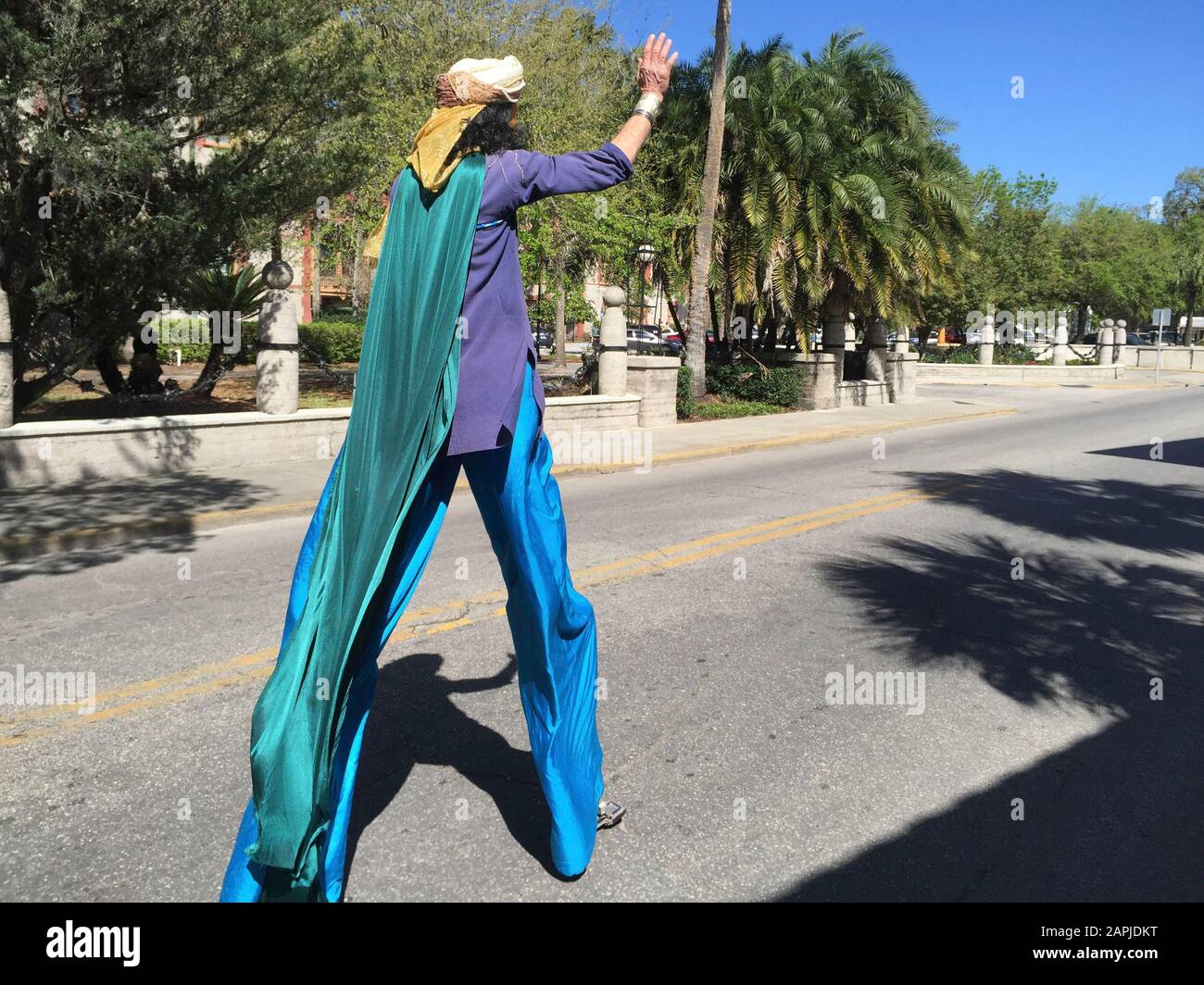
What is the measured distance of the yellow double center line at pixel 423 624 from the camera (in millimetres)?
4355

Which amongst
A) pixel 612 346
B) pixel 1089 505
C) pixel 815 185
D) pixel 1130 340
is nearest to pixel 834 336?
pixel 815 185

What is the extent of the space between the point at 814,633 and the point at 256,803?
148 inches

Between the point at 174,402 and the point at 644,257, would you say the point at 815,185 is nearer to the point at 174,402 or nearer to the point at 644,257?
the point at 644,257

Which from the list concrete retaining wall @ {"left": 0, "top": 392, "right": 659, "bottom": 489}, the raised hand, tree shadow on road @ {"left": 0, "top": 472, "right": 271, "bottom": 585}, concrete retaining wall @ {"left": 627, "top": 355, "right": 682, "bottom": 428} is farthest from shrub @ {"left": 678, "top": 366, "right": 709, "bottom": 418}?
the raised hand

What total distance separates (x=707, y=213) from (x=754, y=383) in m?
3.78

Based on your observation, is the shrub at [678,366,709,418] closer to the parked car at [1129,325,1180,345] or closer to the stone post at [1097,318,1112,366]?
the stone post at [1097,318,1112,366]

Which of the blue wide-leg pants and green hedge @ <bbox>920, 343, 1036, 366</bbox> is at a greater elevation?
green hedge @ <bbox>920, 343, 1036, 366</bbox>

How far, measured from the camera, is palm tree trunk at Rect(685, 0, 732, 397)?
58.1 feet

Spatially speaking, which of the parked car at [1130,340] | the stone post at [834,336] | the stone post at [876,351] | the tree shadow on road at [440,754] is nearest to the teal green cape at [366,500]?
the tree shadow on road at [440,754]

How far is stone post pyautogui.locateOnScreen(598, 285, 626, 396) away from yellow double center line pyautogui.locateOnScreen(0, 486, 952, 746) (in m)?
6.18

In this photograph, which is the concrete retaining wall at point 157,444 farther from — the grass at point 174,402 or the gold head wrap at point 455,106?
the gold head wrap at point 455,106

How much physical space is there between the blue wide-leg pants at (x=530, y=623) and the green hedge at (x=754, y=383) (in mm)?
17703

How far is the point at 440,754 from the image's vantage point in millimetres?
4027

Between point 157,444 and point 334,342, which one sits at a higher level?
point 334,342
